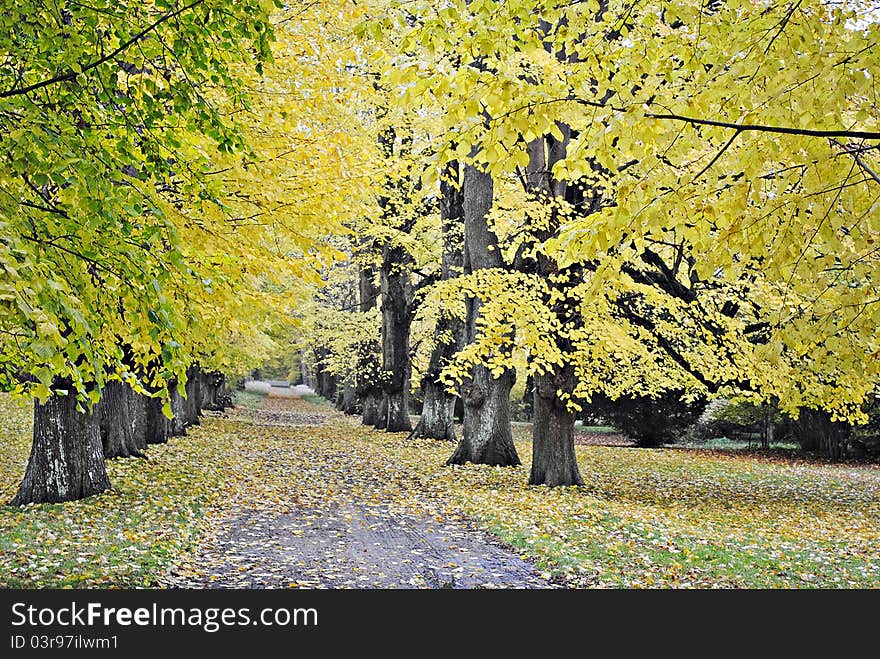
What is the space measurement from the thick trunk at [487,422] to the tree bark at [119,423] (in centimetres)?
696

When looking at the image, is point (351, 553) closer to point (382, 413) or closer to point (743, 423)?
point (382, 413)

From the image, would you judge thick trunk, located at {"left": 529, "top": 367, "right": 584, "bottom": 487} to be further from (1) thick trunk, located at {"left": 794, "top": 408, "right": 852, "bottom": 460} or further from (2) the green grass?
(2) the green grass

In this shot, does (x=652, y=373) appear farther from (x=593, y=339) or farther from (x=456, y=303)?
(x=456, y=303)

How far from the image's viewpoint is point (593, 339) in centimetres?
1175

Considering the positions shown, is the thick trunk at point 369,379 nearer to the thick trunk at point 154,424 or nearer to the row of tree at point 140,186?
the thick trunk at point 154,424

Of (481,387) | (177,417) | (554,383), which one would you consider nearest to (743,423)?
(481,387)

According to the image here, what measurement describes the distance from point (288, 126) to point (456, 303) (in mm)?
8596

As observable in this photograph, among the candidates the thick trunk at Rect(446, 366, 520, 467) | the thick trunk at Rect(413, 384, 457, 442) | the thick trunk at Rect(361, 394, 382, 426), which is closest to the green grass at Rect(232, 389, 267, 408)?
the thick trunk at Rect(361, 394, 382, 426)

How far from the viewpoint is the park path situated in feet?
22.8

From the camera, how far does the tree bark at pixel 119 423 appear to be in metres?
13.4

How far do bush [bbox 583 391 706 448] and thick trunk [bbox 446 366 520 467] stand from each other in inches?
458

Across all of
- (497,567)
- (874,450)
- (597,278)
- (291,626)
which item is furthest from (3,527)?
(874,450)

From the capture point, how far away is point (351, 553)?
812cm

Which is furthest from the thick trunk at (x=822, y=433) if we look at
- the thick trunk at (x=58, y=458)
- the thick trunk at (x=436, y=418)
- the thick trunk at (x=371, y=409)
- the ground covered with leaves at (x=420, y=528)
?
the thick trunk at (x=58, y=458)
